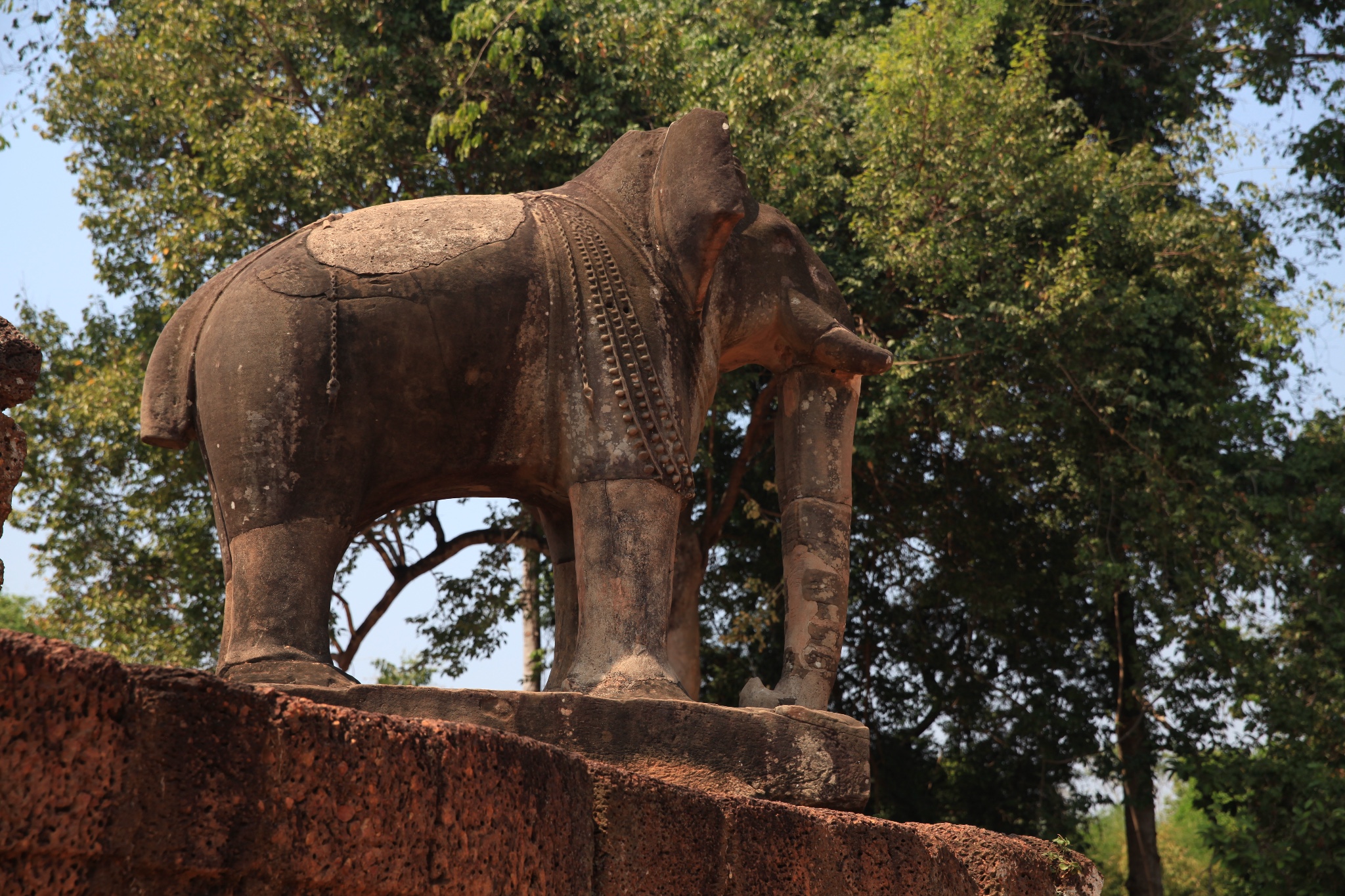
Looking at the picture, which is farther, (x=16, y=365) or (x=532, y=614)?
(x=532, y=614)

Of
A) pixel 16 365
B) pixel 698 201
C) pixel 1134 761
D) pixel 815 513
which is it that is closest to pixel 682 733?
pixel 815 513

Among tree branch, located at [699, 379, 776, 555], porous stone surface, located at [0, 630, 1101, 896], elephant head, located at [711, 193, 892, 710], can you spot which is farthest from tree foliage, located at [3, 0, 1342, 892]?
porous stone surface, located at [0, 630, 1101, 896]

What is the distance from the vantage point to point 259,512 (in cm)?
368

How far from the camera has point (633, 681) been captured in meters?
3.74

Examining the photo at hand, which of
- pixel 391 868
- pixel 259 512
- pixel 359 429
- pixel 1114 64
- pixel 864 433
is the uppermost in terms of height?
pixel 1114 64

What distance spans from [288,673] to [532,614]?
30.3 ft

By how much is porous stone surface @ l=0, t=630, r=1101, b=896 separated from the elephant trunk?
1398mm

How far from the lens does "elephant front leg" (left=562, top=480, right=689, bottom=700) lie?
3.82 m

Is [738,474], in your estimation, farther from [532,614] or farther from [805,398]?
Result: [805,398]

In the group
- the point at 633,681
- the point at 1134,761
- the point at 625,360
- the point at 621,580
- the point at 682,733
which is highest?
the point at 1134,761

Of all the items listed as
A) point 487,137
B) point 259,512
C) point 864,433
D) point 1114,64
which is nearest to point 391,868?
point 259,512

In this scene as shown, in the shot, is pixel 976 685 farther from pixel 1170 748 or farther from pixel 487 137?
pixel 487 137

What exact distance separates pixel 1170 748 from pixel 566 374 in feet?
34.0

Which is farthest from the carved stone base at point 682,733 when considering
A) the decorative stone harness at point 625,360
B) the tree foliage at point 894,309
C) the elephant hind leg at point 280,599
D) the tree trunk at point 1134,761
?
the tree trunk at point 1134,761
